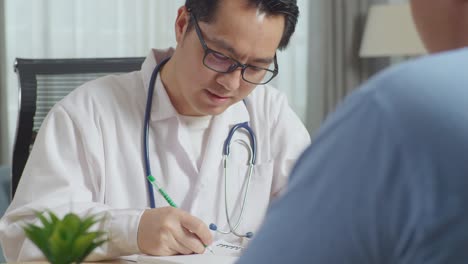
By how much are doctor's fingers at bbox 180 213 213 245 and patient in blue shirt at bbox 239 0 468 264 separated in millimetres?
914

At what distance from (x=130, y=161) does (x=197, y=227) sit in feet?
1.15

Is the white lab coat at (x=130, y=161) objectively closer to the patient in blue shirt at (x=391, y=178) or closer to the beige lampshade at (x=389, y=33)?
the patient in blue shirt at (x=391, y=178)

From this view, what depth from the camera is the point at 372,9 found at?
4.26m

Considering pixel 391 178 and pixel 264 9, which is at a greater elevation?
pixel 264 9

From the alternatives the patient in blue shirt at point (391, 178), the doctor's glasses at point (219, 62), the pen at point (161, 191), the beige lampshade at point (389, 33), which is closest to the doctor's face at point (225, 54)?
the doctor's glasses at point (219, 62)

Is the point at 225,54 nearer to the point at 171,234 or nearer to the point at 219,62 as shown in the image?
the point at 219,62

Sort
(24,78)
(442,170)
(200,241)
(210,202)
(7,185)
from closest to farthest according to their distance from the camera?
(442,170)
(200,241)
(210,202)
(24,78)
(7,185)

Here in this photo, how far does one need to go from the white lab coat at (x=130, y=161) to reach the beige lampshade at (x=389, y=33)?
7.05 ft

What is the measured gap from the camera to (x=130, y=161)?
1.87m

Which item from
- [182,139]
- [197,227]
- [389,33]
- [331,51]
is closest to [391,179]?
[197,227]

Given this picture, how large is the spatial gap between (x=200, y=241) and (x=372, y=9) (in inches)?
115

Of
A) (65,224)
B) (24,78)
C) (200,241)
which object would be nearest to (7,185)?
(24,78)

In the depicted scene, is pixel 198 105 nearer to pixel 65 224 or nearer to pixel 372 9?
pixel 65 224

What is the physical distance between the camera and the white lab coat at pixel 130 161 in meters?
1.71
